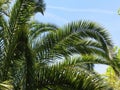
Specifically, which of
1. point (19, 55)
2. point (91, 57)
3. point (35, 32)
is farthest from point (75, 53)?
point (35, 32)

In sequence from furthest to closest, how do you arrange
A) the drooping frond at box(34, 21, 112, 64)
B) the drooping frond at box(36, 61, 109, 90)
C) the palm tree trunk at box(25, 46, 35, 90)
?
the drooping frond at box(34, 21, 112, 64) < the drooping frond at box(36, 61, 109, 90) < the palm tree trunk at box(25, 46, 35, 90)

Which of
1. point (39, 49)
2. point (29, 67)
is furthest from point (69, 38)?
point (29, 67)

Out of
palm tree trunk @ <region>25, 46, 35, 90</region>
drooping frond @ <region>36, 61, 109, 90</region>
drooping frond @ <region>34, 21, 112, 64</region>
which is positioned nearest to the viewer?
palm tree trunk @ <region>25, 46, 35, 90</region>

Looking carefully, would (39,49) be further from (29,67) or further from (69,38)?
(29,67)

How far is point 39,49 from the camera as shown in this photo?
419 inches

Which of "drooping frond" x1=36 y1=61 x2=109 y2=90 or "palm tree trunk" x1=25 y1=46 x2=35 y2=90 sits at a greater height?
"palm tree trunk" x1=25 y1=46 x2=35 y2=90

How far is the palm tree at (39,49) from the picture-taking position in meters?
9.57

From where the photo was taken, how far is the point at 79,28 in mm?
10680

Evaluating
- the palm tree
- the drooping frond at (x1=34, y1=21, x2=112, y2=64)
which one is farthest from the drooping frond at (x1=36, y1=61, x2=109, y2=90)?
the drooping frond at (x1=34, y1=21, x2=112, y2=64)

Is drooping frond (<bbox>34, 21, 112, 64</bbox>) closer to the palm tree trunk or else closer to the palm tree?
the palm tree

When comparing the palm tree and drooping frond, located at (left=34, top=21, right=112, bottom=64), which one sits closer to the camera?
the palm tree

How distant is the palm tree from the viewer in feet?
31.4

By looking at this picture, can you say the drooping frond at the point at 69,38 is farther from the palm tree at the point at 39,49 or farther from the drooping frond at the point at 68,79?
the drooping frond at the point at 68,79

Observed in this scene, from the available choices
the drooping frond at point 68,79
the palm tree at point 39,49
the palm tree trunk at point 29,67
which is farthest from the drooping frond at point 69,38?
the palm tree trunk at point 29,67
